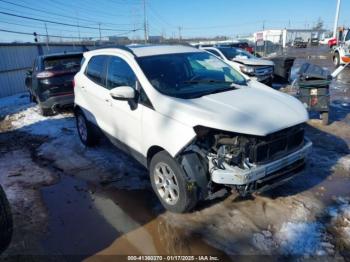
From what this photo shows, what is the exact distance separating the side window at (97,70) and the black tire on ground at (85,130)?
87 cm

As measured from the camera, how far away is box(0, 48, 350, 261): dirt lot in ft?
10.3

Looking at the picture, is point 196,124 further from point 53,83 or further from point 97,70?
point 53,83

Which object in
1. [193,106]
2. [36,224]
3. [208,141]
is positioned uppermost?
[193,106]

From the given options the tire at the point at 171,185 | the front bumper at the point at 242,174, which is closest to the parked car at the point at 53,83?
the tire at the point at 171,185

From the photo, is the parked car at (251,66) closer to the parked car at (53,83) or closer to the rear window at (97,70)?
the parked car at (53,83)

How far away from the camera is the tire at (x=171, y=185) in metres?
3.30

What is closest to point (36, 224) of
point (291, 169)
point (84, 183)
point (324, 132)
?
point (84, 183)

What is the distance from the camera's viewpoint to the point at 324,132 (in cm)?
636

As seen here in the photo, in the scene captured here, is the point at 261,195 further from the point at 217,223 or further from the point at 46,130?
the point at 46,130

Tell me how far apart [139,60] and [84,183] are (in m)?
2.06

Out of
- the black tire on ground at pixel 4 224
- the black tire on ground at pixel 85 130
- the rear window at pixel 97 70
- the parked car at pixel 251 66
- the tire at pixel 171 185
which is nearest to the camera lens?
the black tire on ground at pixel 4 224

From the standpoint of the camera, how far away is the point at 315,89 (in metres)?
6.53

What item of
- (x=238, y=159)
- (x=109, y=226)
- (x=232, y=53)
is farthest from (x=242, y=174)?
(x=232, y=53)

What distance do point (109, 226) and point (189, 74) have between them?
89.4 inches
